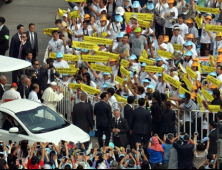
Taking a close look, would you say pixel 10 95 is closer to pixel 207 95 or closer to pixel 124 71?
pixel 124 71

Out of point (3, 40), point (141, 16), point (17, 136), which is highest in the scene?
point (141, 16)

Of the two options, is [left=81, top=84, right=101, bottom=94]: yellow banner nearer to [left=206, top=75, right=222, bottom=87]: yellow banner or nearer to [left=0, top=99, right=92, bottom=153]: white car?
[left=0, top=99, right=92, bottom=153]: white car

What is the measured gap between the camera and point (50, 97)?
18.3m

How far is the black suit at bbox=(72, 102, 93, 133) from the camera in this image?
17.4 metres

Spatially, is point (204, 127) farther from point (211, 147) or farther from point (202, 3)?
point (202, 3)

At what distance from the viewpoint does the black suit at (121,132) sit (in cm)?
1672

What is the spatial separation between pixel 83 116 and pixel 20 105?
1654mm

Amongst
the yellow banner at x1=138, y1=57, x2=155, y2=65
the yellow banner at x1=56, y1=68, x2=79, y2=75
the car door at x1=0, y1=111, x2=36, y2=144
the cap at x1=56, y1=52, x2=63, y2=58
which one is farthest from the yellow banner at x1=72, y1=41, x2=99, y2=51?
the car door at x1=0, y1=111, x2=36, y2=144

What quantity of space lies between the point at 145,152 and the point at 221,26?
22.9 ft

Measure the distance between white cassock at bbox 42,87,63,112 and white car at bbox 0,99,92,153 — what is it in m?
1.07

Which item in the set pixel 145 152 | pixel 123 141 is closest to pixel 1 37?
pixel 123 141

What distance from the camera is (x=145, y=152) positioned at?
15445 mm

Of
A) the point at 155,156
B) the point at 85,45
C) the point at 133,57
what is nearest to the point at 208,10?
the point at 133,57

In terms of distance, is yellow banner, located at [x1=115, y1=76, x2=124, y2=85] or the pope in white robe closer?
the pope in white robe
